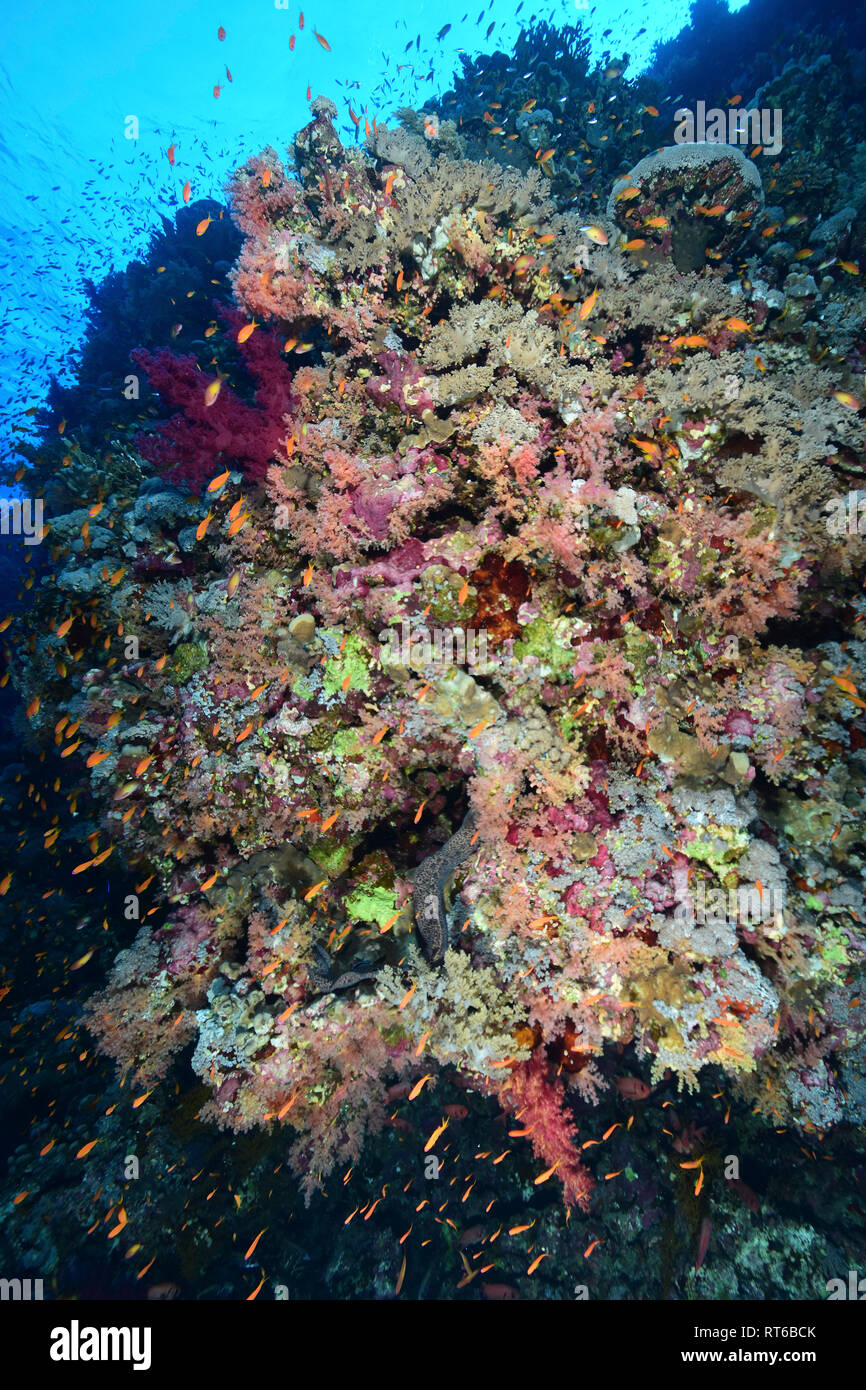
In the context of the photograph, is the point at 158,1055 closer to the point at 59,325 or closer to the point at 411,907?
the point at 411,907

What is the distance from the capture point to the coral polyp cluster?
470cm

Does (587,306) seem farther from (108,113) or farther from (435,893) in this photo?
(108,113)

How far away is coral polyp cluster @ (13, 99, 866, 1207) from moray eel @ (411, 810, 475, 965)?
0.03m

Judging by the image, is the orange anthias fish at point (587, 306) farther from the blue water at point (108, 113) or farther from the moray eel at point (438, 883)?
the blue water at point (108, 113)

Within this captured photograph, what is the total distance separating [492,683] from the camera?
5.04 meters

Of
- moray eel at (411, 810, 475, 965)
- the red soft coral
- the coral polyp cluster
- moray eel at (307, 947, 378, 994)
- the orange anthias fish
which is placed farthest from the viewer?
the red soft coral

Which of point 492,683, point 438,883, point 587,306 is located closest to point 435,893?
→ point 438,883

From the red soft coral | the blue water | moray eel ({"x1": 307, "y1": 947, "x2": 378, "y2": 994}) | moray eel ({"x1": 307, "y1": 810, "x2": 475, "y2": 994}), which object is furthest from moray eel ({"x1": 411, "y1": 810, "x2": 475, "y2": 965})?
the blue water

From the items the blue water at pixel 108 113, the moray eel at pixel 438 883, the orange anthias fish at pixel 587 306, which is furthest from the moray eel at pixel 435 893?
the blue water at pixel 108 113

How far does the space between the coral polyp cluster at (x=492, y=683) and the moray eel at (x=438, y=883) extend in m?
0.03

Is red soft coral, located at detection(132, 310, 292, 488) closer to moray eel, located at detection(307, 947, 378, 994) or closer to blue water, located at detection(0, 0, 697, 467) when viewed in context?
moray eel, located at detection(307, 947, 378, 994)

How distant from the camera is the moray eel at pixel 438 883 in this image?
513cm

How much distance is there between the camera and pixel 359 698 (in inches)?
217
